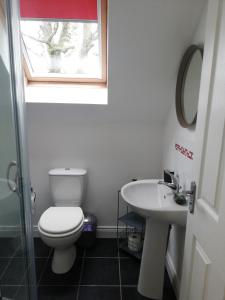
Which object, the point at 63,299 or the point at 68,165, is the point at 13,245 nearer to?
the point at 63,299

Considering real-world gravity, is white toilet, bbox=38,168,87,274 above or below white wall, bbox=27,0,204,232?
below

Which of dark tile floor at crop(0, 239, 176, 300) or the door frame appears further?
dark tile floor at crop(0, 239, 176, 300)

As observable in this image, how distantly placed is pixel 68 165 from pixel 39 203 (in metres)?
0.55

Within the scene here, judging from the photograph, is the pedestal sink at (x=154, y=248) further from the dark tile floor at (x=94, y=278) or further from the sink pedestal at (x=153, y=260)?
the dark tile floor at (x=94, y=278)

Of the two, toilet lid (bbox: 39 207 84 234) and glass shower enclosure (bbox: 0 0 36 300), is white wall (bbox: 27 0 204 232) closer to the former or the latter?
toilet lid (bbox: 39 207 84 234)

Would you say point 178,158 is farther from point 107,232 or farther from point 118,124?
point 107,232

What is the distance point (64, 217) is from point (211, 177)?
1.33m

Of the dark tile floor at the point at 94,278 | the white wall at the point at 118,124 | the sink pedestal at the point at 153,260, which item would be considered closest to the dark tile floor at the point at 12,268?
the dark tile floor at the point at 94,278

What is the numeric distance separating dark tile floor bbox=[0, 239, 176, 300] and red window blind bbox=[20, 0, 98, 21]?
1681 mm

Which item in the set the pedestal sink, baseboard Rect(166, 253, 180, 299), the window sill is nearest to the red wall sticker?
the pedestal sink

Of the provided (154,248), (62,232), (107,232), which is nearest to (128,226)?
(107,232)

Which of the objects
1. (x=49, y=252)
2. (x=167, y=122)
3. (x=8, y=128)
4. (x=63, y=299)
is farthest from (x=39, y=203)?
(x=167, y=122)

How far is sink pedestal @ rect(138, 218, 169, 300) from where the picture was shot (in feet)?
4.80

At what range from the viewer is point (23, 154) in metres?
1.11
